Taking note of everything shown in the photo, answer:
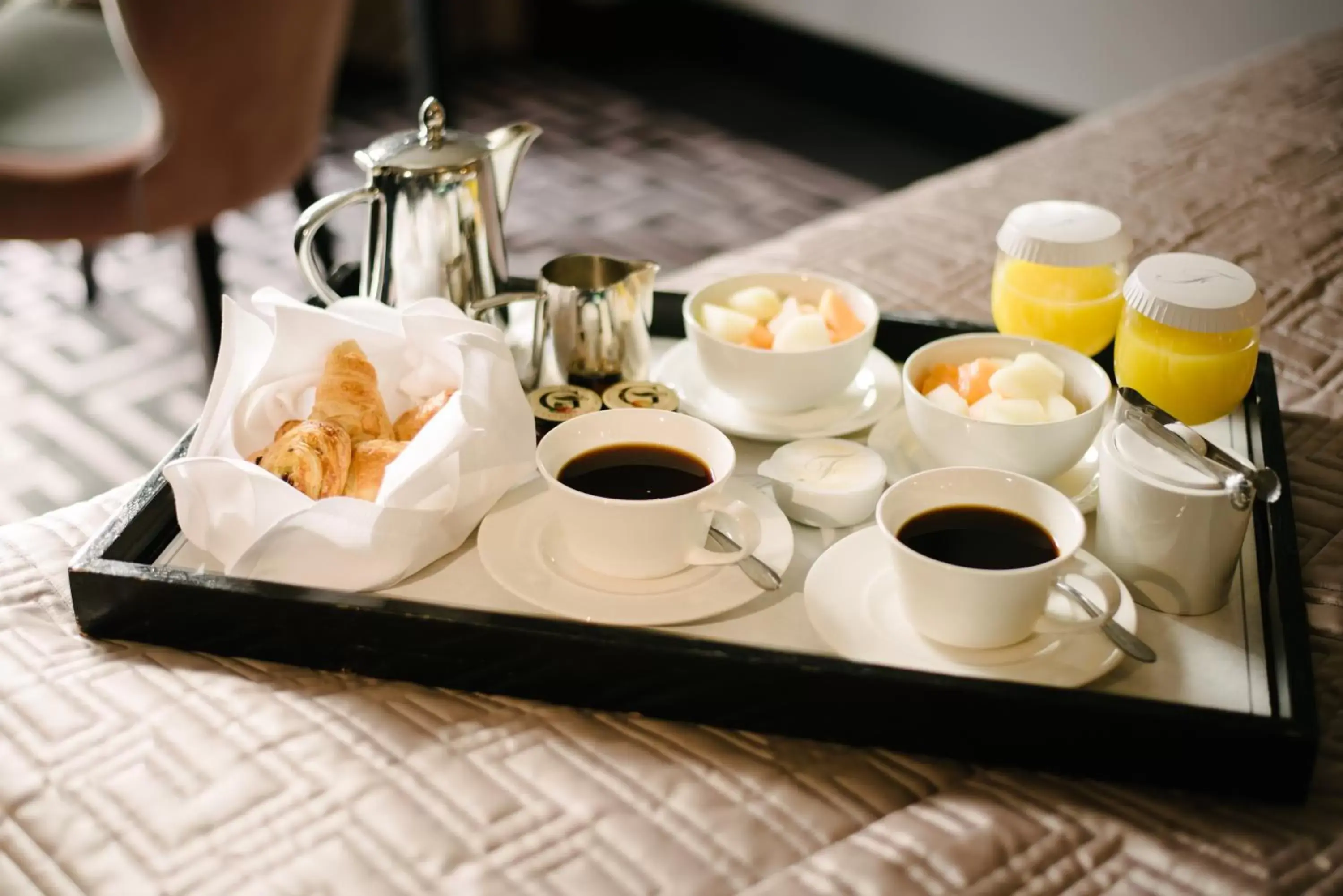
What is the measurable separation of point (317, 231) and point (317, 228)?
1441 millimetres

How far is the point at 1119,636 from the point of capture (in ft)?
2.43

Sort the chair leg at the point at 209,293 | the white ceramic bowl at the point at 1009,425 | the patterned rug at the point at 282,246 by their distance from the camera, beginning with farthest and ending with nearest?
the patterned rug at the point at 282,246, the chair leg at the point at 209,293, the white ceramic bowl at the point at 1009,425

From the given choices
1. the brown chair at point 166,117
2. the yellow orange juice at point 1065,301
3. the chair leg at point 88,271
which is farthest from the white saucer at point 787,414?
the chair leg at point 88,271

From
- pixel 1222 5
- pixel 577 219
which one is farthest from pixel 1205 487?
pixel 1222 5

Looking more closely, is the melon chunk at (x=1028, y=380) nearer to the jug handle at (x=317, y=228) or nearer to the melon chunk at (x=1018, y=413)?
the melon chunk at (x=1018, y=413)

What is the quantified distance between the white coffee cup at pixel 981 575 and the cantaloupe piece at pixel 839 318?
23 centimetres

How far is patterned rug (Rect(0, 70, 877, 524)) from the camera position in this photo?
2.02 metres

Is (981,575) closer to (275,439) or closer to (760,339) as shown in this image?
(760,339)

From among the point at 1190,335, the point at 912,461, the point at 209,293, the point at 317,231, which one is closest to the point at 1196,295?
the point at 1190,335

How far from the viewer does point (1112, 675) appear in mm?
748

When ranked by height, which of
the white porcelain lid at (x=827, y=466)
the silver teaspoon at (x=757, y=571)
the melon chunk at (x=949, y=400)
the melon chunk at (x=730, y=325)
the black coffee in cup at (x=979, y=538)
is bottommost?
the silver teaspoon at (x=757, y=571)

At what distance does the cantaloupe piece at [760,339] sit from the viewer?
1.00m

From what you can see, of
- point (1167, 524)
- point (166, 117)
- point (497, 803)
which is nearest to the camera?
point (497, 803)

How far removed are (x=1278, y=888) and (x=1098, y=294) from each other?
1.79ft
